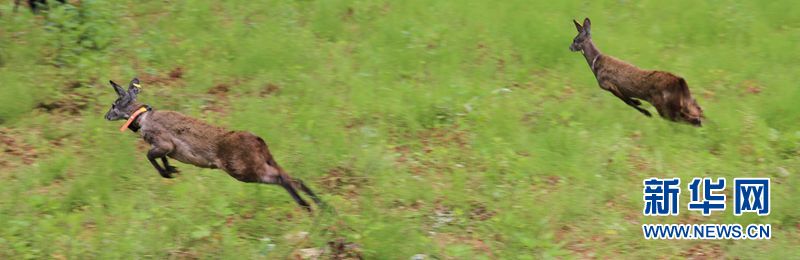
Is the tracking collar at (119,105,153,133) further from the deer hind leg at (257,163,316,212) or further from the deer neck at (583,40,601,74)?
the deer neck at (583,40,601,74)

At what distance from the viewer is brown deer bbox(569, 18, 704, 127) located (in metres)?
8.42

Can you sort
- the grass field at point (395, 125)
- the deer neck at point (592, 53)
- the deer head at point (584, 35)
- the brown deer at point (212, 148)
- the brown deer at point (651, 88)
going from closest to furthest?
the brown deer at point (212, 148) < the grass field at point (395, 125) < the brown deer at point (651, 88) < the deer neck at point (592, 53) < the deer head at point (584, 35)

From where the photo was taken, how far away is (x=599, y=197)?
8.35 metres

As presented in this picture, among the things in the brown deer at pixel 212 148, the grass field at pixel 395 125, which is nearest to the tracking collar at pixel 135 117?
the brown deer at pixel 212 148

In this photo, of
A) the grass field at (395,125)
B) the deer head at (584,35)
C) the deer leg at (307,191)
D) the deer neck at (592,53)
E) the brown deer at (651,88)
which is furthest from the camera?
the deer head at (584,35)

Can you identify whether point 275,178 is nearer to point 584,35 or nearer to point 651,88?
point 651,88

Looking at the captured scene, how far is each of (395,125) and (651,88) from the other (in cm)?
290

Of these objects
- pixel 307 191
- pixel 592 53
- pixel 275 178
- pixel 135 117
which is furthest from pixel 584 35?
pixel 135 117

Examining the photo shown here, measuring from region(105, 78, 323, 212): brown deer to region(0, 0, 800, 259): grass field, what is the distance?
623 mm

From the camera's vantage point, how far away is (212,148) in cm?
727

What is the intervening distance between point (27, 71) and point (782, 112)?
29.2ft

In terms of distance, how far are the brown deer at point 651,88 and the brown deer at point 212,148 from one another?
11.1 feet

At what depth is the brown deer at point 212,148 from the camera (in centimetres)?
723

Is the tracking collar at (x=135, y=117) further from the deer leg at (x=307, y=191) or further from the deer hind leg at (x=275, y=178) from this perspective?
the deer leg at (x=307, y=191)
